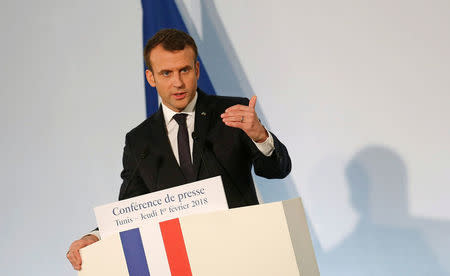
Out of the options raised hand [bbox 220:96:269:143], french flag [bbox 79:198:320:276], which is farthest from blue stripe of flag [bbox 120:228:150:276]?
raised hand [bbox 220:96:269:143]

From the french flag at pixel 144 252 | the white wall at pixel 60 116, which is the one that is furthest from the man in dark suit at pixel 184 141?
the white wall at pixel 60 116

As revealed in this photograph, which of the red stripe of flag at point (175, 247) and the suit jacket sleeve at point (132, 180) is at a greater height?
the suit jacket sleeve at point (132, 180)

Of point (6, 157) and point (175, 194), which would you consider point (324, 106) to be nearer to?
point (175, 194)

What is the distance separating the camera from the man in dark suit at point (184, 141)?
189 centimetres

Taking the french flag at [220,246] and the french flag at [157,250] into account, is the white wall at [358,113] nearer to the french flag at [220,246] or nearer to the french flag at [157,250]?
the french flag at [220,246]

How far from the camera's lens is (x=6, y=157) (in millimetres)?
3533

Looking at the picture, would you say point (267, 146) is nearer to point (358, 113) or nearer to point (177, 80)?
point (177, 80)

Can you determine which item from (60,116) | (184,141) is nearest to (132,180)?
(184,141)

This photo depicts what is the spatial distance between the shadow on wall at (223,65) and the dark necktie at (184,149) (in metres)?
1.14

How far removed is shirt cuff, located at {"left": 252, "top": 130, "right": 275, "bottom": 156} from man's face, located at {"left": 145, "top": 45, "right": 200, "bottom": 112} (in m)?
0.42

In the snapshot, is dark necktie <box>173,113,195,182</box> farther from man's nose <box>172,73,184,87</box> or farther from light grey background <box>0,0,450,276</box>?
light grey background <box>0,0,450,276</box>

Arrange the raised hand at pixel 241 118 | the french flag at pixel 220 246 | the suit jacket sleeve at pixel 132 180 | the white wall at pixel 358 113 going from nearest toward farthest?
the french flag at pixel 220 246 → the raised hand at pixel 241 118 → the suit jacket sleeve at pixel 132 180 → the white wall at pixel 358 113

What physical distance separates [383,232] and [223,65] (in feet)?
4.55

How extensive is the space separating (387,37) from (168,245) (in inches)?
78.6
